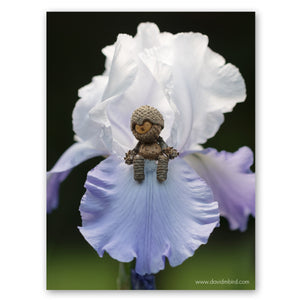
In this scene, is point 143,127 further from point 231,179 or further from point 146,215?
point 231,179

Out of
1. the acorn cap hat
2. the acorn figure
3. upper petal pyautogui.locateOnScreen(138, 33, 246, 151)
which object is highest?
upper petal pyautogui.locateOnScreen(138, 33, 246, 151)

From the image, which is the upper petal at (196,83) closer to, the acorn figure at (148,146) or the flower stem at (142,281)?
the acorn figure at (148,146)

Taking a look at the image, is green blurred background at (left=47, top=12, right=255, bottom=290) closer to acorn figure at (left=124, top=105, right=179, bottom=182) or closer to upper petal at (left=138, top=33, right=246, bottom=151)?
upper petal at (left=138, top=33, right=246, bottom=151)

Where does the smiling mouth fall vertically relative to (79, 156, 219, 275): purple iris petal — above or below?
above

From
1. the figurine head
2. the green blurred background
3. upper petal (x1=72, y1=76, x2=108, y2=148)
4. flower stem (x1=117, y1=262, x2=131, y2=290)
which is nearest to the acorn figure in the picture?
the figurine head

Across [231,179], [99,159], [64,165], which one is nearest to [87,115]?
[64,165]

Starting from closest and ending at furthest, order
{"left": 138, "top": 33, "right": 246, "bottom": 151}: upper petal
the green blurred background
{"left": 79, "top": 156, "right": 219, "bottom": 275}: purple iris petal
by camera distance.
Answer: {"left": 79, "top": 156, "right": 219, "bottom": 275}: purple iris petal, {"left": 138, "top": 33, "right": 246, "bottom": 151}: upper petal, the green blurred background
